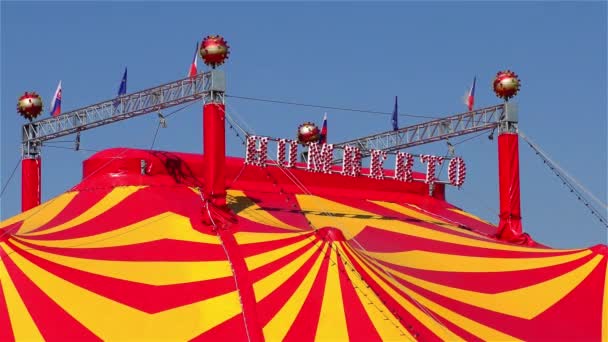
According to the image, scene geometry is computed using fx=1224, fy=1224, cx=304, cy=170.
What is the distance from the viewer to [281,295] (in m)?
Answer: 19.2

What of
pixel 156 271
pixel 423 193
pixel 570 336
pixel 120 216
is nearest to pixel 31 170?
pixel 120 216

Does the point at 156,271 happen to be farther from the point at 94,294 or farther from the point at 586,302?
the point at 586,302

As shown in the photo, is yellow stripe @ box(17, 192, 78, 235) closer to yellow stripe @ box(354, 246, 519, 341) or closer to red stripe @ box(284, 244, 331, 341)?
red stripe @ box(284, 244, 331, 341)

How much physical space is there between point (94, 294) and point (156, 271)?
1187mm

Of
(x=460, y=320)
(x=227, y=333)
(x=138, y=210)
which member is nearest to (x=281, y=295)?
(x=227, y=333)

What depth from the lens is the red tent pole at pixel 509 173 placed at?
26297 millimetres

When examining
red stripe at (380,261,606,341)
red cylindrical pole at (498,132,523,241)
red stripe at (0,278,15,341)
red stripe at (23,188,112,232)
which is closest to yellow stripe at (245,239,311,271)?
red stripe at (380,261,606,341)

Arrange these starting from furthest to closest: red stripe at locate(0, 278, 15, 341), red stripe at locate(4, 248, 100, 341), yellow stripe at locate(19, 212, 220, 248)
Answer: yellow stripe at locate(19, 212, 220, 248)
red stripe at locate(4, 248, 100, 341)
red stripe at locate(0, 278, 15, 341)

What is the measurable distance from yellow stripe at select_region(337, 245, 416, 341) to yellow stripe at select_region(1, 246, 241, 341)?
195 cm

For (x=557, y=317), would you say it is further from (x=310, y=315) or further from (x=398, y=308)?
(x=310, y=315)

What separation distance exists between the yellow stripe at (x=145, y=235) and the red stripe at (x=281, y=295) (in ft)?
5.47

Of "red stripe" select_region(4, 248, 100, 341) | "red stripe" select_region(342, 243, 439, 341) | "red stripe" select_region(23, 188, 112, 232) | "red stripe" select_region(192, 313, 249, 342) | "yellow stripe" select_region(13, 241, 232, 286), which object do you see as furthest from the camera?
"red stripe" select_region(23, 188, 112, 232)

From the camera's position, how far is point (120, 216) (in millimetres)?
21391

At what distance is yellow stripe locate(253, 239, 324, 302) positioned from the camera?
63.0 ft
